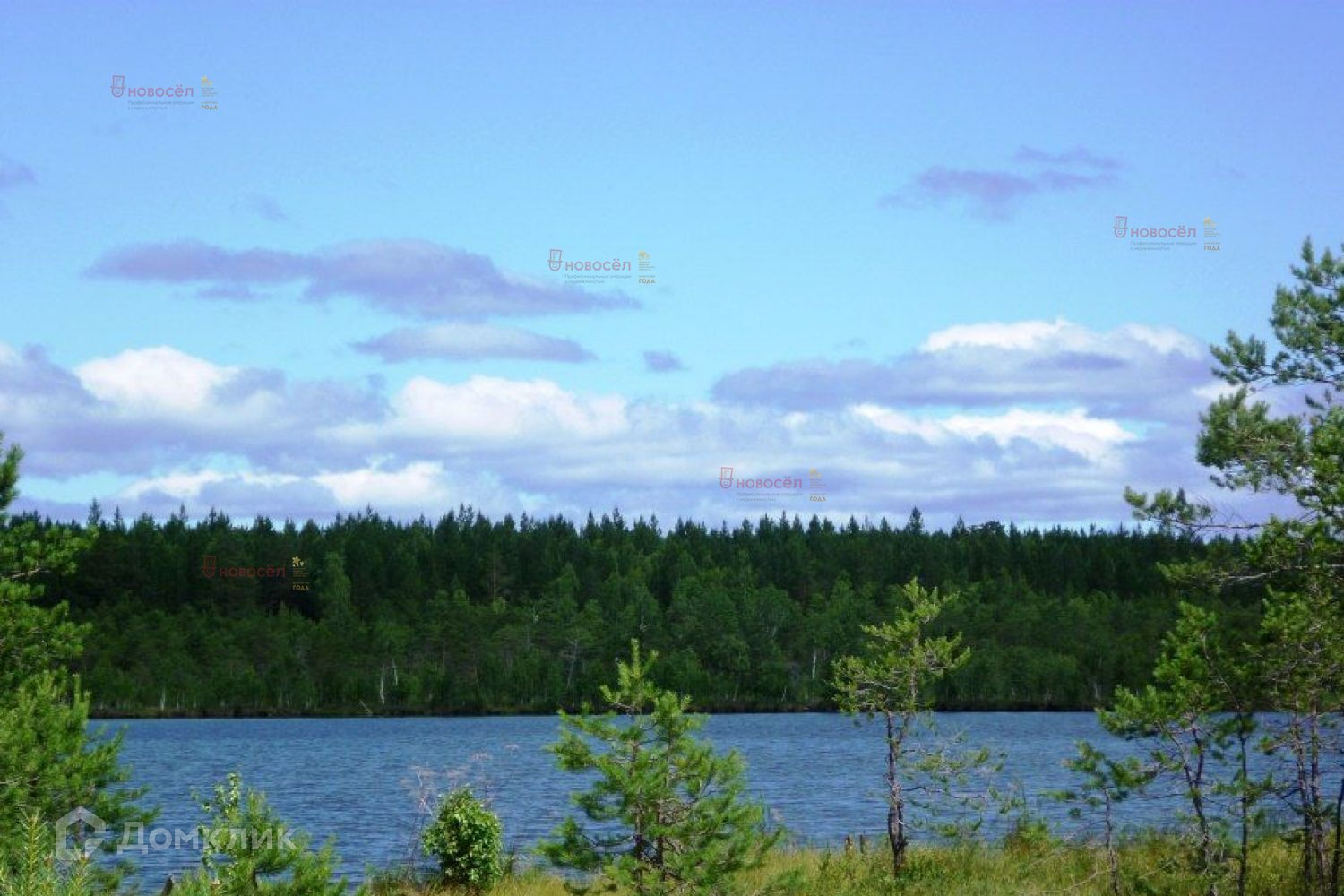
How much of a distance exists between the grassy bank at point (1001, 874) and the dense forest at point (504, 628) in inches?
3676

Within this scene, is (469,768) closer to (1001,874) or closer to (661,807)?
(1001,874)

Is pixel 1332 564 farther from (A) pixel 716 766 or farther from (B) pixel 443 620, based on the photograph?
(B) pixel 443 620

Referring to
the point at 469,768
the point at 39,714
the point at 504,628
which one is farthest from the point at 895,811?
the point at 504,628

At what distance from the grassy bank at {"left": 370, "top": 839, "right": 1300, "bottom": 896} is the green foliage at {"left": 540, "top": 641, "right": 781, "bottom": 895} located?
3.82 metres

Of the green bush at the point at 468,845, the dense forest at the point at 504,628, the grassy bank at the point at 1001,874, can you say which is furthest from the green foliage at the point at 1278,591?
the dense forest at the point at 504,628

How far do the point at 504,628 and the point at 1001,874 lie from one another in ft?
390

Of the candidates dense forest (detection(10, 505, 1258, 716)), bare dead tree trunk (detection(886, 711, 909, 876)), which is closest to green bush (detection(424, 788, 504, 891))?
bare dead tree trunk (detection(886, 711, 909, 876))

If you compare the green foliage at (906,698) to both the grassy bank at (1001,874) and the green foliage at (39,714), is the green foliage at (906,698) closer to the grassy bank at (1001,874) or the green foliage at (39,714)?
the grassy bank at (1001,874)

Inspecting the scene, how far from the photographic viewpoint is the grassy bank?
2492 centimetres

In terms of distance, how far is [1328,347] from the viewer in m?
22.7

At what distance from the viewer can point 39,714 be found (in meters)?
24.3

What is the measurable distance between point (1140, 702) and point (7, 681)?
20.5 m

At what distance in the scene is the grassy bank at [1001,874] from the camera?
2492 cm

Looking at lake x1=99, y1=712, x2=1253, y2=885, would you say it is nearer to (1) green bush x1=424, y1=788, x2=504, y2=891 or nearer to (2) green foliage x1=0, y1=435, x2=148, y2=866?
(1) green bush x1=424, y1=788, x2=504, y2=891
